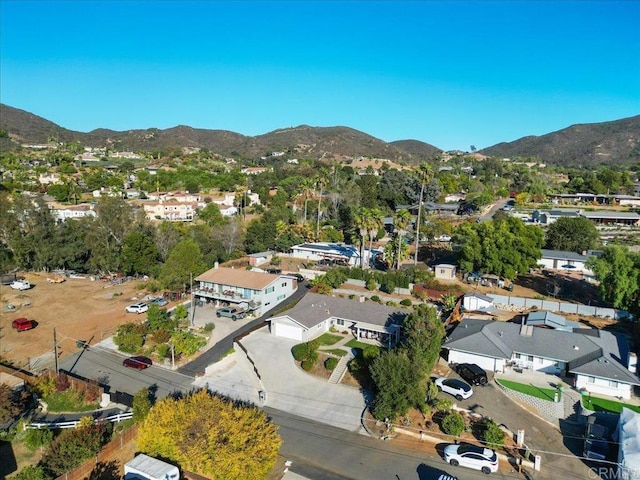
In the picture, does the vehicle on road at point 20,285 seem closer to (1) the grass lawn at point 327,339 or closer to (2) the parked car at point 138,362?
(2) the parked car at point 138,362

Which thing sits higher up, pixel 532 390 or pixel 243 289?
pixel 243 289

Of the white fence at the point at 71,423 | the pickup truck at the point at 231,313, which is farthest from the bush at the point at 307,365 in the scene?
the pickup truck at the point at 231,313

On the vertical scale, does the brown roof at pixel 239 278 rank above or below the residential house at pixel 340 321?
above

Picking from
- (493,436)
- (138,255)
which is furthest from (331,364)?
(138,255)

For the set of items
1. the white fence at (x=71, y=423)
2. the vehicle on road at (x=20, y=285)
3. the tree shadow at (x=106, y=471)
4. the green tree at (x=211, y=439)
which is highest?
the green tree at (x=211, y=439)

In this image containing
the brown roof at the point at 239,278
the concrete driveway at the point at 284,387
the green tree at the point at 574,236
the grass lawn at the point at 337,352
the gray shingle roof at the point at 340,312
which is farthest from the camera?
the green tree at the point at 574,236

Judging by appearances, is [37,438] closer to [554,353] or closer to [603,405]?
[554,353]
